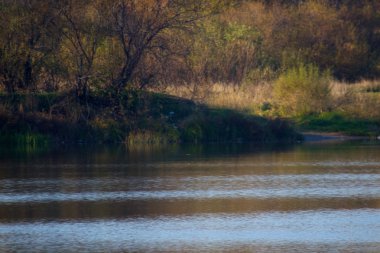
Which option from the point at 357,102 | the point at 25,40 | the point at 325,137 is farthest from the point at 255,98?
the point at 25,40

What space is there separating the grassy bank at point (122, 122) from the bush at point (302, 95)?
3497mm

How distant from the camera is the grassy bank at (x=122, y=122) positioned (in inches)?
1395

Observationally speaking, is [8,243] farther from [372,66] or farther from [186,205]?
[372,66]

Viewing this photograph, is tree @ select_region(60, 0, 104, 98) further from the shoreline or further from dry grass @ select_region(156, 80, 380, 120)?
the shoreline

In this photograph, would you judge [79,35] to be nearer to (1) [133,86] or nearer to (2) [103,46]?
(2) [103,46]

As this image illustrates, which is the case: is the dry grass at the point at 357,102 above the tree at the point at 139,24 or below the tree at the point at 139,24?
below

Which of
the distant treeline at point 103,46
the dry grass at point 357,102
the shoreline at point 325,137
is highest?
the distant treeline at point 103,46

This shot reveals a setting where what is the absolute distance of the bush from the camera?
4072 cm

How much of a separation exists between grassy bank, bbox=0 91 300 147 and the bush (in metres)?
3.50

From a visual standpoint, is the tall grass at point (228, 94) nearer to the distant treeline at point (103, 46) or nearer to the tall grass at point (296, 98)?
the tall grass at point (296, 98)

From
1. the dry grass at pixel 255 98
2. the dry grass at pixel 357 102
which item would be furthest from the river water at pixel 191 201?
the dry grass at pixel 357 102

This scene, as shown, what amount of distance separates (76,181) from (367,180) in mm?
7185

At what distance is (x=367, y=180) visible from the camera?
23.6 meters

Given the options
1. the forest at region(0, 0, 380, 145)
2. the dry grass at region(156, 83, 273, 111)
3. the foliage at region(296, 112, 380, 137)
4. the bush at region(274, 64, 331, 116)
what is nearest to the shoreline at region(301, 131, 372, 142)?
the foliage at region(296, 112, 380, 137)
